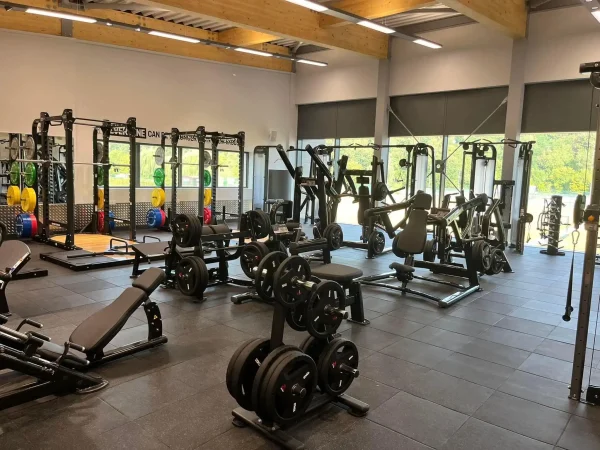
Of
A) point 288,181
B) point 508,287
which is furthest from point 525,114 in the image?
point 288,181

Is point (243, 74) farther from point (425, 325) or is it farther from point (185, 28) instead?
point (425, 325)

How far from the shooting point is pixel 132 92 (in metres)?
9.33

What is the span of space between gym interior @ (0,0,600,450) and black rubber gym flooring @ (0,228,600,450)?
19mm

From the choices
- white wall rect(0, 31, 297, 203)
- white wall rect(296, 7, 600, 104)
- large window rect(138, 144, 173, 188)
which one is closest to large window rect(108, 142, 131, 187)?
white wall rect(0, 31, 297, 203)

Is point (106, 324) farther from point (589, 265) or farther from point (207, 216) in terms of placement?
point (207, 216)

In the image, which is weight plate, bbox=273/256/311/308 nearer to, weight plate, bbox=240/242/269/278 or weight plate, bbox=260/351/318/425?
weight plate, bbox=260/351/318/425

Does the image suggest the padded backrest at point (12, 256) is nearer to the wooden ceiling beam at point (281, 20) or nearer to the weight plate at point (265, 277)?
the weight plate at point (265, 277)

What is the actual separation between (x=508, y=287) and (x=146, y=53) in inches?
315

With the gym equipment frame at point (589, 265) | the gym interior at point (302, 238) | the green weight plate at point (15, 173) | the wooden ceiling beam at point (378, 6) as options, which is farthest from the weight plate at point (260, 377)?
the green weight plate at point (15, 173)

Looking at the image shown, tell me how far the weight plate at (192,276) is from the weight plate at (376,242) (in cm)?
336

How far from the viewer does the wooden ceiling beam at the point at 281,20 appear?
6668 mm

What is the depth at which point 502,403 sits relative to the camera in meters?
2.76

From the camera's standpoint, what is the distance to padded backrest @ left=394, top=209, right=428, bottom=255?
4918mm

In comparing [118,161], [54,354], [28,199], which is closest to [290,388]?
[54,354]
